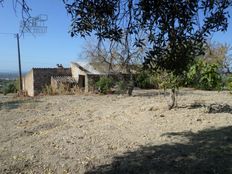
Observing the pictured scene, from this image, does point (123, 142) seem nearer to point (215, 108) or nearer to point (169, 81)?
point (169, 81)

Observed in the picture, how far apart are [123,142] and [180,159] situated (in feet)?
6.08

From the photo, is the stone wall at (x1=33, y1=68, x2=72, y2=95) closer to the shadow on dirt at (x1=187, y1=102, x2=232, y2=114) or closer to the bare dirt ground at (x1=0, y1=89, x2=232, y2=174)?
the bare dirt ground at (x1=0, y1=89, x2=232, y2=174)

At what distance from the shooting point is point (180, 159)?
22.8 feet

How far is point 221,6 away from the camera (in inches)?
177

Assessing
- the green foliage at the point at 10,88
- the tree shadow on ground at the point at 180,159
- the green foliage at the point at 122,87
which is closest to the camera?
the tree shadow on ground at the point at 180,159

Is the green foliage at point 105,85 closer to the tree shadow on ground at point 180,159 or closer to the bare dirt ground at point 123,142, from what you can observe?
the bare dirt ground at point 123,142

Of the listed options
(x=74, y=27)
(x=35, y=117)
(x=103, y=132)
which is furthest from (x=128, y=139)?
(x=35, y=117)

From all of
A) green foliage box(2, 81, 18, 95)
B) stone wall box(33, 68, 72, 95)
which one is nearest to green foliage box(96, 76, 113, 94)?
stone wall box(33, 68, 72, 95)

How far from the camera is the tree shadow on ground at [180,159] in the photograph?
644 centimetres

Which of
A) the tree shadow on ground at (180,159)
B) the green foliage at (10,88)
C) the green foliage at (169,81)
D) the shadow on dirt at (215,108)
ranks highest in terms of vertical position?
the green foliage at (169,81)

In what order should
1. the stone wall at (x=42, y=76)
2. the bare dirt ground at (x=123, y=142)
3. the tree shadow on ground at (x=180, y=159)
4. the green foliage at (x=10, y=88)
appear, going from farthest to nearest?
the green foliage at (x=10, y=88)
the stone wall at (x=42, y=76)
the bare dirt ground at (x=123, y=142)
the tree shadow on ground at (x=180, y=159)

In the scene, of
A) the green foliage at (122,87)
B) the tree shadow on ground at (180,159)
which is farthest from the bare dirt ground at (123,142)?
the green foliage at (122,87)

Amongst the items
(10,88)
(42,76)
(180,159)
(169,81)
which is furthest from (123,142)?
(10,88)

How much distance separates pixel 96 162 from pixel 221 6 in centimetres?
389
